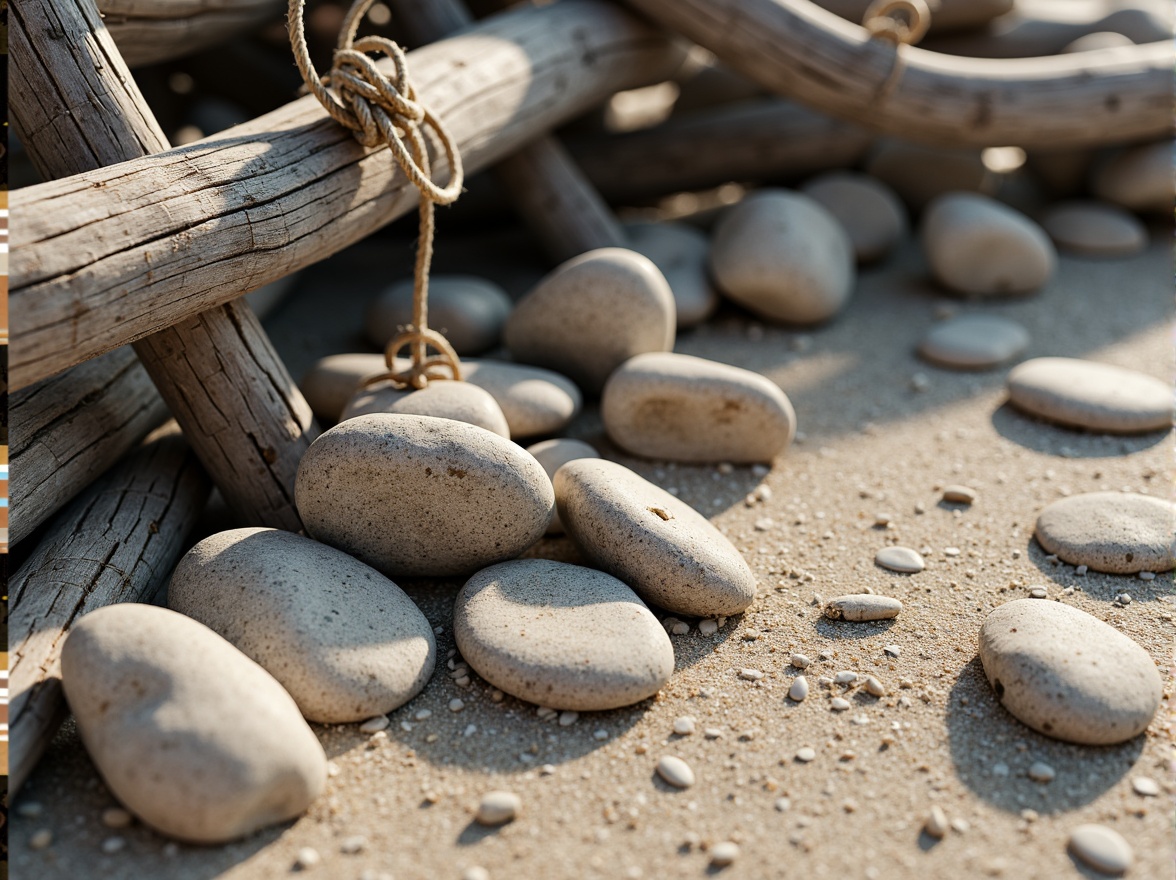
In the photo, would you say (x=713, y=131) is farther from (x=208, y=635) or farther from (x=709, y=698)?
(x=208, y=635)

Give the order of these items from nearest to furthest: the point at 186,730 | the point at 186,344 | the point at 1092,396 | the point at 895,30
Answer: the point at 186,730 < the point at 186,344 < the point at 1092,396 < the point at 895,30

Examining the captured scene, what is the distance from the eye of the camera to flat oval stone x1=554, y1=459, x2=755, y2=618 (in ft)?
7.61

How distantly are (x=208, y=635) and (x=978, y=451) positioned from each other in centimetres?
236

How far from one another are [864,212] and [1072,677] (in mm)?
3107

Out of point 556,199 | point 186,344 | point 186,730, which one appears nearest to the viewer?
point 186,730

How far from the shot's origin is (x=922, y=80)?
12.9 feet

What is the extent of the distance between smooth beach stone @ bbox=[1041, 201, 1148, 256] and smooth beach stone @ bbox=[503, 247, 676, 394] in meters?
2.48

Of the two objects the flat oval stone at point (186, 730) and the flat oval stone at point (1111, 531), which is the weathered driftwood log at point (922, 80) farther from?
the flat oval stone at point (186, 730)

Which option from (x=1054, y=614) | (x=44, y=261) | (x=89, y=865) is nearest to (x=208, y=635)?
(x=89, y=865)

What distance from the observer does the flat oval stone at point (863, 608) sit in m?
2.38

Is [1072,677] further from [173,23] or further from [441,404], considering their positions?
[173,23]

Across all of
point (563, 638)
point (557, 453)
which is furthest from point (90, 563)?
point (557, 453)

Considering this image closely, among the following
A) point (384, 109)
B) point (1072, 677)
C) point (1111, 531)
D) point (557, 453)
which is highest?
point (384, 109)

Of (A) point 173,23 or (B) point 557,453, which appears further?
(A) point 173,23
